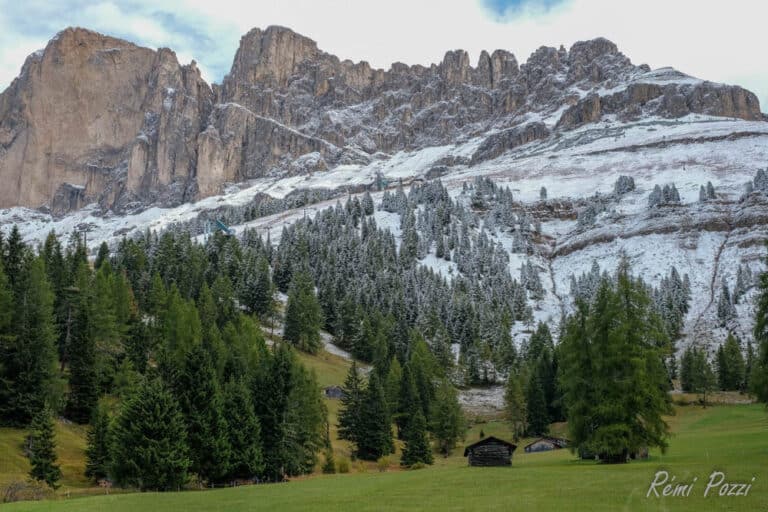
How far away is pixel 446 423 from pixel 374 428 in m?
11.9

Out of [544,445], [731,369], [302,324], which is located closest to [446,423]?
[544,445]

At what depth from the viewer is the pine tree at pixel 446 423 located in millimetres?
75938

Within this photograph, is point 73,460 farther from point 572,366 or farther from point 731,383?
point 731,383

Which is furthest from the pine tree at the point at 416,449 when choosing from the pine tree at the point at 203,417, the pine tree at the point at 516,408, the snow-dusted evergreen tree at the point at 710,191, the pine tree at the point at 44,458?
the snow-dusted evergreen tree at the point at 710,191

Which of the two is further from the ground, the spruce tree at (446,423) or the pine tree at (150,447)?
the pine tree at (150,447)

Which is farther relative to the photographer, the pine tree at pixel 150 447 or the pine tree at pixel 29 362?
the pine tree at pixel 29 362

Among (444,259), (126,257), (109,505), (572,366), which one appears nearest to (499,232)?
(444,259)

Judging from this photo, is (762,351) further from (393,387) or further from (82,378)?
(393,387)

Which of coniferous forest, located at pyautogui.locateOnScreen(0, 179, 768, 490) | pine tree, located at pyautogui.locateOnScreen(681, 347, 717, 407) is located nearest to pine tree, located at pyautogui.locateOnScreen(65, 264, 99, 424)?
coniferous forest, located at pyautogui.locateOnScreen(0, 179, 768, 490)

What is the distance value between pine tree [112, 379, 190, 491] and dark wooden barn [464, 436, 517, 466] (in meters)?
25.7

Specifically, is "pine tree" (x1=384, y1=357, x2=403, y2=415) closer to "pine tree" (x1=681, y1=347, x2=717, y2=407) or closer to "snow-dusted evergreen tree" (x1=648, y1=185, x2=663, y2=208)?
"pine tree" (x1=681, y1=347, x2=717, y2=407)

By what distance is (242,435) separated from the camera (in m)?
44.9

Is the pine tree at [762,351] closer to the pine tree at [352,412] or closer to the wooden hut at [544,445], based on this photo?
the wooden hut at [544,445]

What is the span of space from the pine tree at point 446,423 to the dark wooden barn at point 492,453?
775 inches
